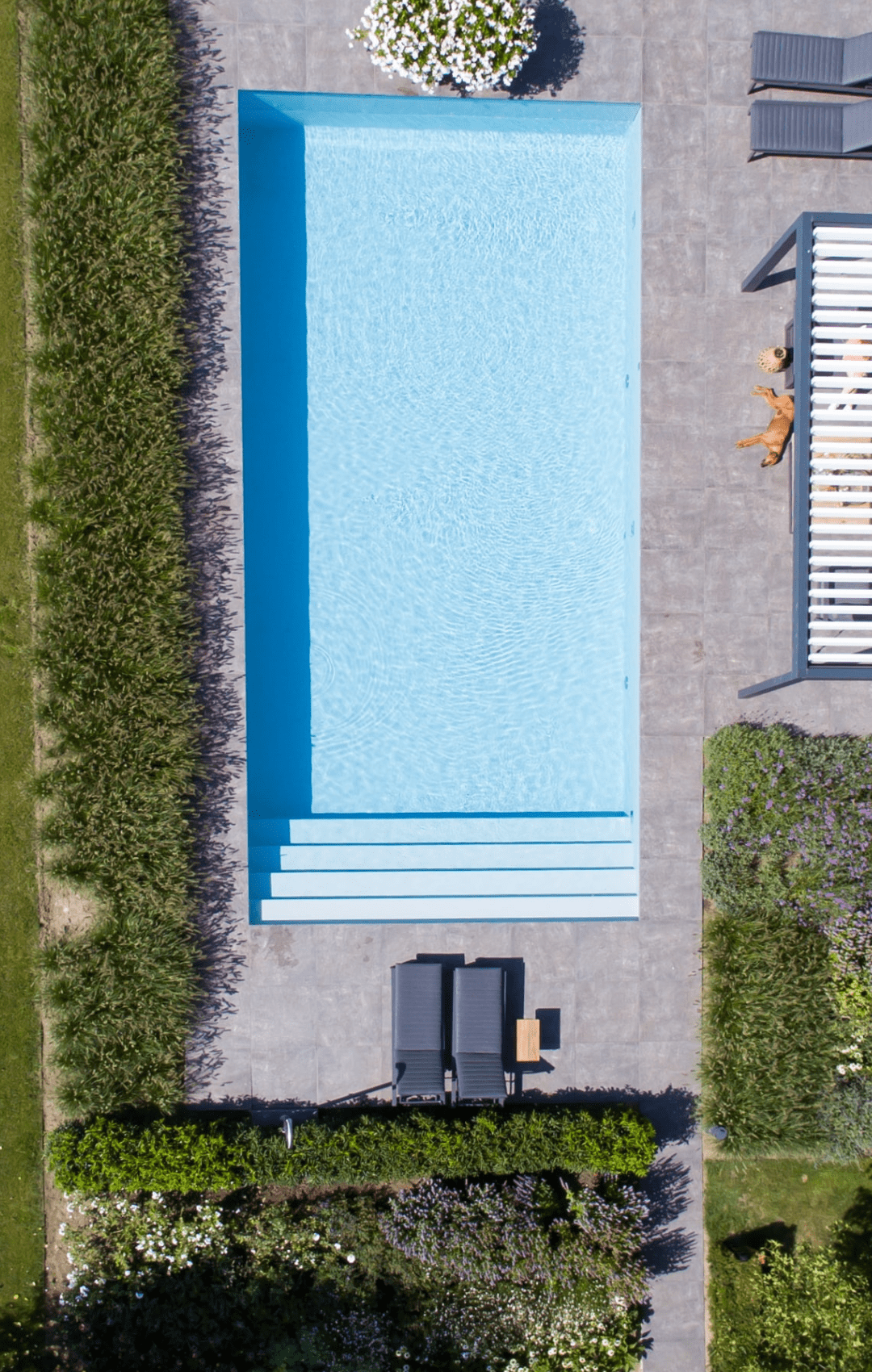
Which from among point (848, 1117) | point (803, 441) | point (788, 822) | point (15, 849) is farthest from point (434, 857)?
point (803, 441)

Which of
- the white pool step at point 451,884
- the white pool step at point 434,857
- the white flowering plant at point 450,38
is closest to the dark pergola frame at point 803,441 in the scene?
the white pool step at point 434,857

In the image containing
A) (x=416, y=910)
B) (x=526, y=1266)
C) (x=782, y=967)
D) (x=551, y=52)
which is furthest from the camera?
(x=416, y=910)

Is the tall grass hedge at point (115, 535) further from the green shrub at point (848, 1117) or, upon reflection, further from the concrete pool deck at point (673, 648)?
the green shrub at point (848, 1117)

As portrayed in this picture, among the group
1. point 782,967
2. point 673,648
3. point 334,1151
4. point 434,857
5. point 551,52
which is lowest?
point 334,1151

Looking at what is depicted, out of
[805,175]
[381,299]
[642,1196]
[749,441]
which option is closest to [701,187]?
[805,175]

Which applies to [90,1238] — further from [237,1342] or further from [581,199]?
[581,199]

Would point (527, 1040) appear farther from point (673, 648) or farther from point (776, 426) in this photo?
point (776, 426)
